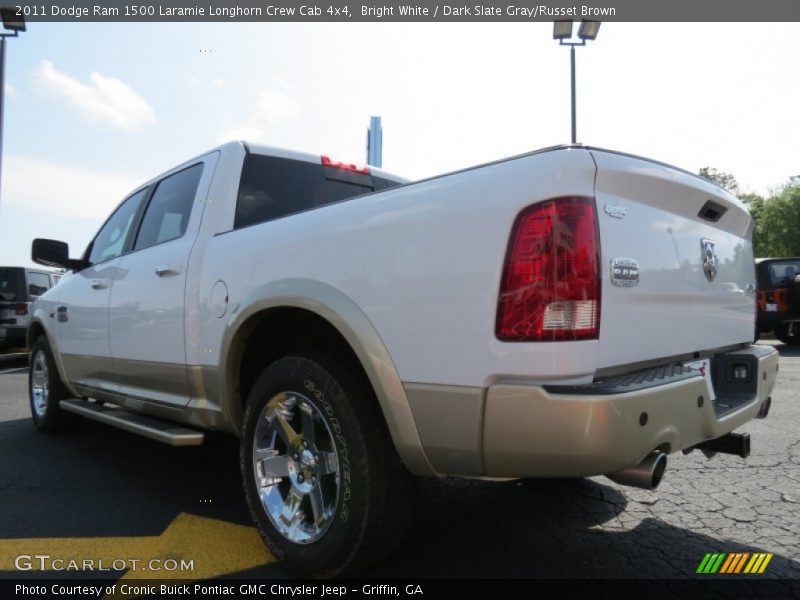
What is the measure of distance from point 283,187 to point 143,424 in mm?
1516

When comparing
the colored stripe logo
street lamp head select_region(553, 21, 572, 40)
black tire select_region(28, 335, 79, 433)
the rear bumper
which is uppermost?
street lamp head select_region(553, 21, 572, 40)

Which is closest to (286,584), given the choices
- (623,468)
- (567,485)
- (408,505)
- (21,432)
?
(408,505)

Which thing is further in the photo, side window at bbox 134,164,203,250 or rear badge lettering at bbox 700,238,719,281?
side window at bbox 134,164,203,250

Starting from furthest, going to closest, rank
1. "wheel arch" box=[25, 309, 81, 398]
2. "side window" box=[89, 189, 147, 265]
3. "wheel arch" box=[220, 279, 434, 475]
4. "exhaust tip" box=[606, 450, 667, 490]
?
"wheel arch" box=[25, 309, 81, 398]
"side window" box=[89, 189, 147, 265]
"wheel arch" box=[220, 279, 434, 475]
"exhaust tip" box=[606, 450, 667, 490]

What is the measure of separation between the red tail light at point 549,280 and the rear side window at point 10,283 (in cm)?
1234

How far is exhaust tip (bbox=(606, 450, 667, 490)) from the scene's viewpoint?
5.98ft

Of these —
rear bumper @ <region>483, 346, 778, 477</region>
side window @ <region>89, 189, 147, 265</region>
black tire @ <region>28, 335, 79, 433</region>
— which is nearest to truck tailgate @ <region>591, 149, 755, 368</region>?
rear bumper @ <region>483, 346, 778, 477</region>

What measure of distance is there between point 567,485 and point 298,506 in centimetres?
170

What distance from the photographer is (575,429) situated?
1.69m

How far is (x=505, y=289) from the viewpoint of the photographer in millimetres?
1789

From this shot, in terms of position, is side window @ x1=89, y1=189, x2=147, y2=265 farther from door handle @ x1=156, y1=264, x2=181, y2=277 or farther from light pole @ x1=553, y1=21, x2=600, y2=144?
light pole @ x1=553, y1=21, x2=600, y2=144

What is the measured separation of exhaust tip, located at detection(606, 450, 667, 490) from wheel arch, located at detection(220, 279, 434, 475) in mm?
608

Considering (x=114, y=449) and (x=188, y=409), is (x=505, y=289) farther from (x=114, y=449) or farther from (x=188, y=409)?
(x=114, y=449)

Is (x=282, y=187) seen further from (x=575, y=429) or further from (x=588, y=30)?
(x=588, y=30)
